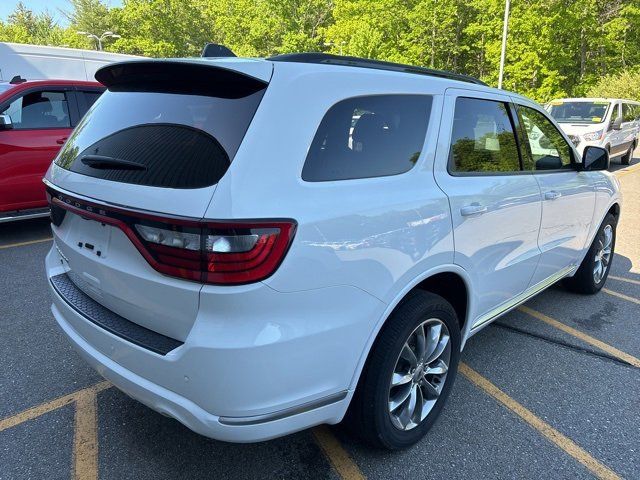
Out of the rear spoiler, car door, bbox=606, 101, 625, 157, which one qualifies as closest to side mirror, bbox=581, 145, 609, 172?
the rear spoiler

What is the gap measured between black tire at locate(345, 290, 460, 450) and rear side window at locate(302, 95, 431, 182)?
663 millimetres

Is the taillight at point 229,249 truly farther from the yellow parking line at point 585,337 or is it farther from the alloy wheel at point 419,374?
the yellow parking line at point 585,337

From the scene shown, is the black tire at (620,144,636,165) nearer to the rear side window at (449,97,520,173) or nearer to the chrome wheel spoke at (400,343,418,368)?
the rear side window at (449,97,520,173)

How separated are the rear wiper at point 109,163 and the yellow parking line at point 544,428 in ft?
8.03

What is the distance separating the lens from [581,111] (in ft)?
43.4

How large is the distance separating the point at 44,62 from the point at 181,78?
46.0ft

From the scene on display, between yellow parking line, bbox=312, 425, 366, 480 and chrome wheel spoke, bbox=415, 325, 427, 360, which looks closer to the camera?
yellow parking line, bbox=312, 425, 366, 480

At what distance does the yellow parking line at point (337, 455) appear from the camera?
2.24 metres

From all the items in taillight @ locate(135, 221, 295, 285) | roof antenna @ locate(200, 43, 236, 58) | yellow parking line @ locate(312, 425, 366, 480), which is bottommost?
yellow parking line @ locate(312, 425, 366, 480)

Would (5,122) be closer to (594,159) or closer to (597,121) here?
(594,159)

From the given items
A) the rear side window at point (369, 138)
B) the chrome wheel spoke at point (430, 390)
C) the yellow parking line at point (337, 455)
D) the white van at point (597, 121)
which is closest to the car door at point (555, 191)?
the rear side window at point (369, 138)

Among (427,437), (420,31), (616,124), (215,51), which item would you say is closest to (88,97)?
(215,51)

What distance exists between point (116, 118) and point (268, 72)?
887 millimetres

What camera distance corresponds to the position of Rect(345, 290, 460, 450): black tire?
2.09 metres
